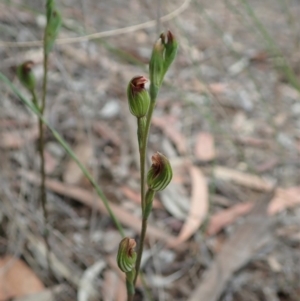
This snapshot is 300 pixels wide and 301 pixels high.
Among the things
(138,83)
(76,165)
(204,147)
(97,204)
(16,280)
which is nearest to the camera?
(138,83)

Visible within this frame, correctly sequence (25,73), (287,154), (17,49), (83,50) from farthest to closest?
(83,50), (17,49), (287,154), (25,73)

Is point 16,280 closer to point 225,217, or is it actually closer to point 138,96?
point 225,217

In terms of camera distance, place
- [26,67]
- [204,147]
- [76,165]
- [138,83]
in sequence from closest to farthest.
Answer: [138,83] < [26,67] < [76,165] < [204,147]

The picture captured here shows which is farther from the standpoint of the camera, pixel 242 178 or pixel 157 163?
pixel 242 178

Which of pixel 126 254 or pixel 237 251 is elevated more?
pixel 126 254

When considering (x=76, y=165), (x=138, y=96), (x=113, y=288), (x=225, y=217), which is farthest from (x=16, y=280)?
(x=138, y=96)

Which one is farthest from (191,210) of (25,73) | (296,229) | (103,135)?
(25,73)

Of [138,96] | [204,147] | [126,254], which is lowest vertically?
[204,147]

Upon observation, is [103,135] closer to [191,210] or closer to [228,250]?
[191,210]
